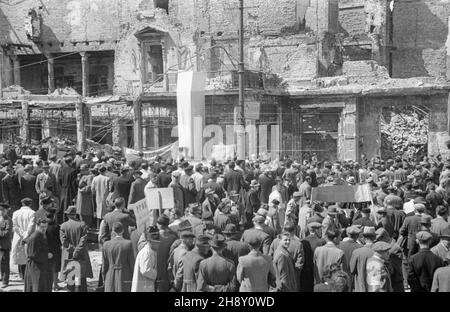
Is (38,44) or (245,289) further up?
(38,44)

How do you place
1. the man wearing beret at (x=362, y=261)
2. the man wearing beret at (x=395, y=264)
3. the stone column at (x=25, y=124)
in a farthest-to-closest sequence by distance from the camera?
the stone column at (x=25, y=124) → the man wearing beret at (x=395, y=264) → the man wearing beret at (x=362, y=261)

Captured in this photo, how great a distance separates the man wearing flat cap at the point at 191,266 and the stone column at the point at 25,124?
25.4 m

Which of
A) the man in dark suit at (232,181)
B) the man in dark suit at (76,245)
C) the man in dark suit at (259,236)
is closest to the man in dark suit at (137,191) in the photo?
the man in dark suit at (232,181)

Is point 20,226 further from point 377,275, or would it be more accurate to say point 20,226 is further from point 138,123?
point 138,123

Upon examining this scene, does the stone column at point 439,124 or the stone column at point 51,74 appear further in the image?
the stone column at point 51,74

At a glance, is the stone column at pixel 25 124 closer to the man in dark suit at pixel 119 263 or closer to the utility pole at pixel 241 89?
the utility pole at pixel 241 89

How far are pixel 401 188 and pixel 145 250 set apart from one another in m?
7.77

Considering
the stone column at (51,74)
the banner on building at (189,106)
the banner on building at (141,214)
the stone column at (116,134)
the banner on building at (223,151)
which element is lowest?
the banner on building at (141,214)

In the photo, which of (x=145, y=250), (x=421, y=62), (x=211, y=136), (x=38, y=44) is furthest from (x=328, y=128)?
(x=145, y=250)

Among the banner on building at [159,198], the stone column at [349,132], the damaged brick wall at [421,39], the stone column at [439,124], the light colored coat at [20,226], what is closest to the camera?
the light colored coat at [20,226]

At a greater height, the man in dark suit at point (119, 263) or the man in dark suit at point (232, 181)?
the man in dark suit at point (232, 181)

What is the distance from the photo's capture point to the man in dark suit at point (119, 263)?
1018 centimetres

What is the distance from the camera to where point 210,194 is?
48.1 feet
